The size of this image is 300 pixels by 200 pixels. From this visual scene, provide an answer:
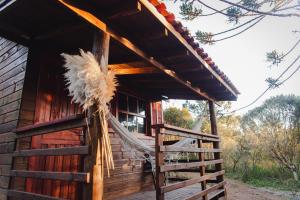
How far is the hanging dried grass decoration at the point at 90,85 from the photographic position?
67.9 inches

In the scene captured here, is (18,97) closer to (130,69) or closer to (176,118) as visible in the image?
(130,69)

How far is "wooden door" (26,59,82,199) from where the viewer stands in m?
2.96

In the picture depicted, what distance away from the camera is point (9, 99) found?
3180mm

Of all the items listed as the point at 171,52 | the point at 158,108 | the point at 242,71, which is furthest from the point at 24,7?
the point at 242,71

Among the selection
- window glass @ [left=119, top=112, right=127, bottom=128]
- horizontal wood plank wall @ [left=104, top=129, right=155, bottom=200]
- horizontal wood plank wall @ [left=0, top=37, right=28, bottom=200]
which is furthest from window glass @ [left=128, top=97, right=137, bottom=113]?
horizontal wood plank wall @ [left=0, top=37, right=28, bottom=200]

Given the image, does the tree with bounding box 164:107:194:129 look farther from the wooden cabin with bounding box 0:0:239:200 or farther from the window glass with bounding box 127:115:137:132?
the wooden cabin with bounding box 0:0:239:200

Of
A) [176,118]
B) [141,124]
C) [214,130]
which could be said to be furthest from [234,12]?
[176,118]

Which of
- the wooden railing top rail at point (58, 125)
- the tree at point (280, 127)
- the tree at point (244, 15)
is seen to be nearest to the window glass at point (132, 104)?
the tree at point (244, 15)

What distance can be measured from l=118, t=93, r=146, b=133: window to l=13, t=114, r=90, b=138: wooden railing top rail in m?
2.45

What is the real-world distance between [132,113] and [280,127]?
26.2ft

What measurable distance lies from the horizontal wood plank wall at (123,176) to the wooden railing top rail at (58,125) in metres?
1.75

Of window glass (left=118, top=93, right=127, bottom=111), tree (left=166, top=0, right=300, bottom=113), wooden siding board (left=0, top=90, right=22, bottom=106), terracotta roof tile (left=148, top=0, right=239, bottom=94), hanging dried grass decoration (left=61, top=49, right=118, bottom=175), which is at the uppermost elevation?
tree (left=166, top=0, right=300, bottom=113)

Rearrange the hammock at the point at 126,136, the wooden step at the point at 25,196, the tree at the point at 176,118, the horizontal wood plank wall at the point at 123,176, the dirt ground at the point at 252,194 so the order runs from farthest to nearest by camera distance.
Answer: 1. the tree at the point at 176,118
2. the dirt ground at the point at 252,194
3. the horizontal wood plank wall at the point at 123,176
4. the hammock at the point at 126,136
5. the wooden step at the point at 25,196

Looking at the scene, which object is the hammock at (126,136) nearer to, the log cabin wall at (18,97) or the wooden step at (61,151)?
the wooden step at (61,151)
